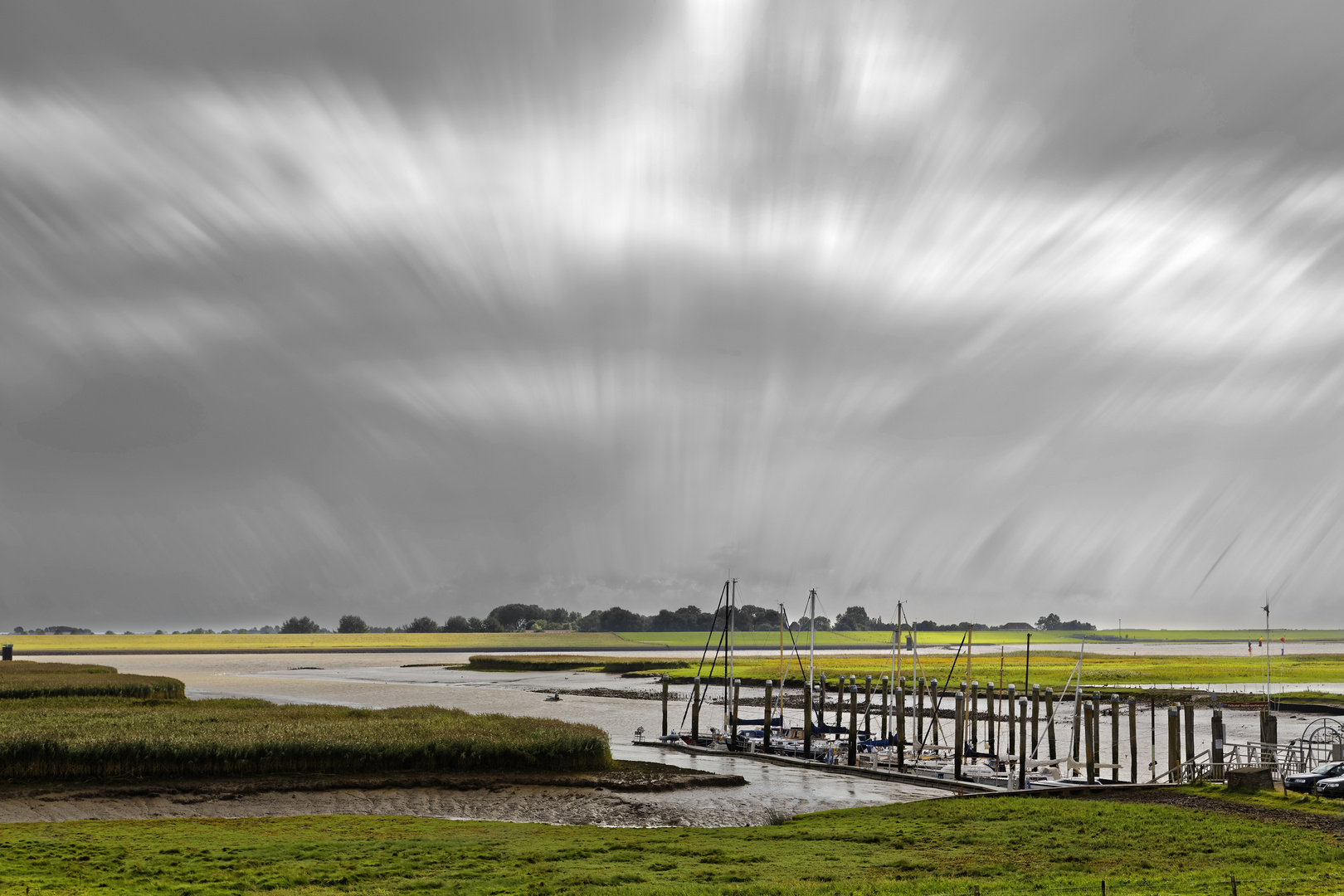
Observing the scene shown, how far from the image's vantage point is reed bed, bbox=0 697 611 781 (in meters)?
40.0

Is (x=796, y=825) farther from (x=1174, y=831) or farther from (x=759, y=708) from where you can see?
(x=759, y=708)

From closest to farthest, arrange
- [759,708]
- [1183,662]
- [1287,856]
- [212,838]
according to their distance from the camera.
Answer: [1287,856], [212,838], [759,708], [1183,662]

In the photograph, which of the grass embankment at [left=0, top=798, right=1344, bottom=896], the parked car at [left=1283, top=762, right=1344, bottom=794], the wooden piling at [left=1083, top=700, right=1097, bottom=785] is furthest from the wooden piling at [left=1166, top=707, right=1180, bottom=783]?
the grass embankment at [left=0, top=798, right=1344, bottom=896]

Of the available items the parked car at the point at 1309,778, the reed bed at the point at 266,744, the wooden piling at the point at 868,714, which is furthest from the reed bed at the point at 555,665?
the parked car at the point at 1309,778

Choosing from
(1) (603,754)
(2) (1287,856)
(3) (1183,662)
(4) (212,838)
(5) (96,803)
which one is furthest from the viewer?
(3) (1183,662)

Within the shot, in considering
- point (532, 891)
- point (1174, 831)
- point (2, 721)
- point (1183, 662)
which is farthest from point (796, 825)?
point (1183, 662)

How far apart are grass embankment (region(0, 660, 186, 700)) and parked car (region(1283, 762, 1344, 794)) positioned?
6983 cm

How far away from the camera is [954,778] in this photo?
148 ft

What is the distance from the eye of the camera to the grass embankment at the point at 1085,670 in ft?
366

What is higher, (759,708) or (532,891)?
(532,891)

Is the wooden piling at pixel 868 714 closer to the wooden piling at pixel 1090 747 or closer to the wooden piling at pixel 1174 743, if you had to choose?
the wooden piling at pixel 1090 747

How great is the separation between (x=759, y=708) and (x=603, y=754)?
4570cm

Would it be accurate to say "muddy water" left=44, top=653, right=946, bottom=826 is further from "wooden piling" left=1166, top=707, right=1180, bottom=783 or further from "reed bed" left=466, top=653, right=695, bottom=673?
"reed bed" left=466, top=653, right=695, bottom=673

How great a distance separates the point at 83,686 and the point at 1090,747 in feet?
247
